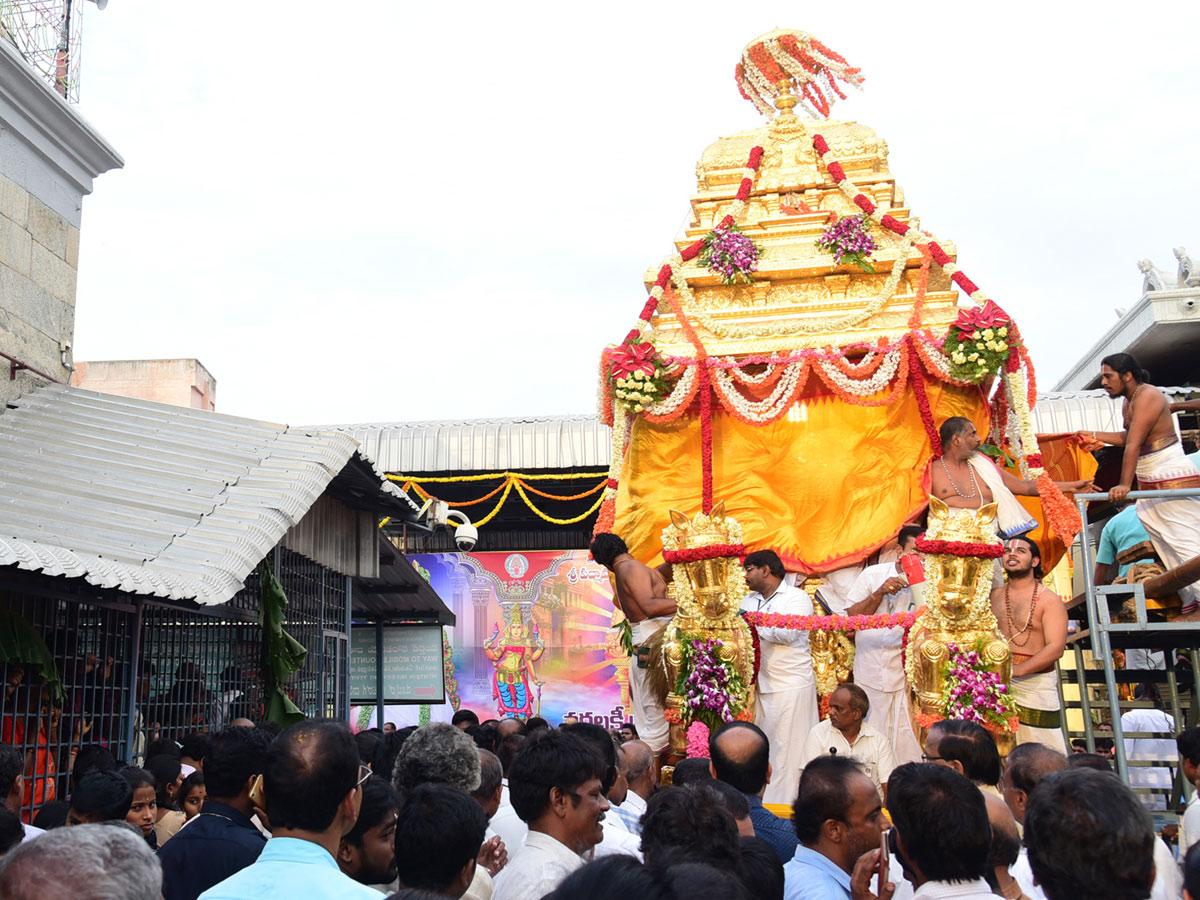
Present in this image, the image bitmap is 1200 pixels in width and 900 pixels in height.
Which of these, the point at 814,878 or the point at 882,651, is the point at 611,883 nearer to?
the point at 814,878

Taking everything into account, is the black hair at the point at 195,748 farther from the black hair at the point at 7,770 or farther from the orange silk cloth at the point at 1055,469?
the orange silk cloth at the point at 1055,469

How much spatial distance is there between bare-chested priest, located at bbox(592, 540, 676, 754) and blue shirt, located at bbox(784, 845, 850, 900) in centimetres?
556

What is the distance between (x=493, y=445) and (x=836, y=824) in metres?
15.2

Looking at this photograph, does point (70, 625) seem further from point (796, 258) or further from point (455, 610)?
point (455, 610)

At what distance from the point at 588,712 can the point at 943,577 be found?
11.2 meters

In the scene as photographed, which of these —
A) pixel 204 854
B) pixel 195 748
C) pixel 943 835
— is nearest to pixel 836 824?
pixel 943 835

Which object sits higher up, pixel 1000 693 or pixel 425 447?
pixel 425 447

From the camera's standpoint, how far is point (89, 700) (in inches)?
311

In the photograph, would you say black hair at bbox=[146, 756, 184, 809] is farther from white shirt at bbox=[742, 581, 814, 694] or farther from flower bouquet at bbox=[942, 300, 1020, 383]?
flower bouquet at bbox=[942, 300, 1020, 383]

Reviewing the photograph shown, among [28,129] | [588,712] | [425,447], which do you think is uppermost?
[28,129]

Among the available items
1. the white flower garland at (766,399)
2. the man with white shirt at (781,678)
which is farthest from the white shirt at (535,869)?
the white flower garland at (766,399)

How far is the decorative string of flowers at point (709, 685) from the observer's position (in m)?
8.65

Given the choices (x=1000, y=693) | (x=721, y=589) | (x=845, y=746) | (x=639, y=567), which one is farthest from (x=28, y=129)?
(x=1000, y=693)

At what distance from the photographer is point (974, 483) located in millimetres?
9469
